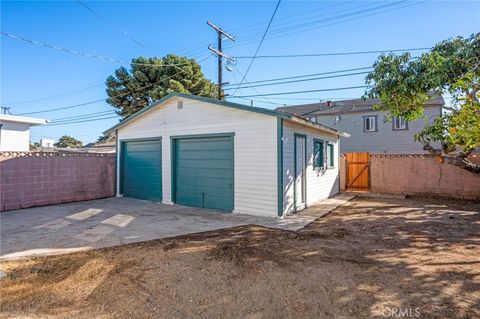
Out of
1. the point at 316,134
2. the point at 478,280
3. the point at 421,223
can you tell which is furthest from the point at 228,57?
the point at 478,280

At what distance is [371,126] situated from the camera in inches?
696

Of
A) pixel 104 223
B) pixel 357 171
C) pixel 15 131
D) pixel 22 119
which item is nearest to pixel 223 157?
pixel 104 223

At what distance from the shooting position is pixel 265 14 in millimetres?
9547

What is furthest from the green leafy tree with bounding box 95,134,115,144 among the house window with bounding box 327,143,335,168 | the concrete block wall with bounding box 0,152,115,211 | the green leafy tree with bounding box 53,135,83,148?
the green leafy tree with bounding box 53,135,83,148

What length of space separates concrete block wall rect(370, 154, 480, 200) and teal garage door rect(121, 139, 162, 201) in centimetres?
933

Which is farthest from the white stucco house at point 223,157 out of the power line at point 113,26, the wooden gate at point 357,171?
the power line at point 113,26

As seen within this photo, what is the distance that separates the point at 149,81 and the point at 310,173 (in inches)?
626

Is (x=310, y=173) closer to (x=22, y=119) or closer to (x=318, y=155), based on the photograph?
(x=318, y=155)

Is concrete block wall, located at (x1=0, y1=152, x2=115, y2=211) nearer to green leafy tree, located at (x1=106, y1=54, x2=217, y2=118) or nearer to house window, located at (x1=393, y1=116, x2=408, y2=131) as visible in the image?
green leafy tree, located at (x1=106, y1=54, x2=217, y2=118)

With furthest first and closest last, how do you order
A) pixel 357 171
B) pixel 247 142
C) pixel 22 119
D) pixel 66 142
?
pixel 66 142 → pixel 22 119 → pixel 357 171 → pixel 247 142

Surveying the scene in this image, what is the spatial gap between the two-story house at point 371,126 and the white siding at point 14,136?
17.8 meters

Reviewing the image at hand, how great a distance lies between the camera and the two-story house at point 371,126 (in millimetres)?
16250

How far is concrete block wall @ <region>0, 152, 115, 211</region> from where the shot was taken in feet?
26.0

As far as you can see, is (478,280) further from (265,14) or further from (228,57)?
(228,57)
